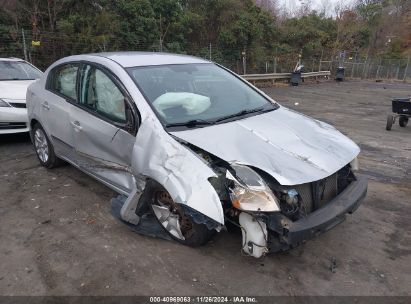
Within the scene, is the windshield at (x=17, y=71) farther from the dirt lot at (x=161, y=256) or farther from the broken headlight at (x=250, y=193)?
the broken headlight at (x=250, y=193)

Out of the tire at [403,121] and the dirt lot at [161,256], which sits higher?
the dirt lot at [161,256]

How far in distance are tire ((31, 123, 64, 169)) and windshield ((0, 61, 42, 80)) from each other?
264 cm

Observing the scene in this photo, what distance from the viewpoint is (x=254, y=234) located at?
297 cm

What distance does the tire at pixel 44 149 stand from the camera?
17.4 feet

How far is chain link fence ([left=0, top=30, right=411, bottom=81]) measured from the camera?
12805mm

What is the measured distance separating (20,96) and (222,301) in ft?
18.6

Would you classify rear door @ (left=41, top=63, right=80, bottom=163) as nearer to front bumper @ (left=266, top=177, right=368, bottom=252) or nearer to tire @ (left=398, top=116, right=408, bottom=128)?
front bumper @ (left=266, top=177, right=368, bottom=252)

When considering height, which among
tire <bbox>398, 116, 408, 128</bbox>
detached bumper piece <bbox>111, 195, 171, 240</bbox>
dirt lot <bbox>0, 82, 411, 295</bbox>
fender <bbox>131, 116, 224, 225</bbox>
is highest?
fender <bbox>131, 116, 224, 225</bbox>

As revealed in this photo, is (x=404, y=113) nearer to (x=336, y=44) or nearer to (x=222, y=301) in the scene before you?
(x=222, y=301)

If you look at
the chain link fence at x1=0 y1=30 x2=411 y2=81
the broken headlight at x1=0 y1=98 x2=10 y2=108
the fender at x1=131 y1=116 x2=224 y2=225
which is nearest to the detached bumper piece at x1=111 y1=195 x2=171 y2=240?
the fender at x1=131 y1=116 x2=224 y2=225

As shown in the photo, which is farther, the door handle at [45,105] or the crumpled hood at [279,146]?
the door handle at [45,105]

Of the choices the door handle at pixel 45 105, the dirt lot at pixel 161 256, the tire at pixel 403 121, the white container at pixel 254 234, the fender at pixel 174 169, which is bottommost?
the tire at pixel 403 121

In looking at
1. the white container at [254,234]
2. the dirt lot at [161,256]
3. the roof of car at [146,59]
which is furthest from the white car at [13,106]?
the white container at [254,234]

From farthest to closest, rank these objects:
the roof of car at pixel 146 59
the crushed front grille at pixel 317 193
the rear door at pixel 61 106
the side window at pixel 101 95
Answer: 1. the rear door at pixel 61 106
2. the roof of car at pixel 146 59
3. the side window at pixel 101 95
4. the crushed front grille at pixel 317 193
